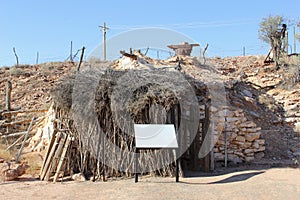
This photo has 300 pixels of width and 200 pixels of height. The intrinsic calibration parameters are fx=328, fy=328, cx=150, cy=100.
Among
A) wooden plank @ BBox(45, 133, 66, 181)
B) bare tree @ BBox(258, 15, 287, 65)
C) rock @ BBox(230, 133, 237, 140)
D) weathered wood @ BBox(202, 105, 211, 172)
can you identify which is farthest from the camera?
bare tree @ BBox(258, 15, 287, 65)

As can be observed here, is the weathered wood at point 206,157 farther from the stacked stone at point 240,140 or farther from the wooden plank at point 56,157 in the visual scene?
the wooden plank at point 56,157

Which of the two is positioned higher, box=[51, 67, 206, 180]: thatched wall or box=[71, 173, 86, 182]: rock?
box=[51, 67, 206, 180]: thatched wall

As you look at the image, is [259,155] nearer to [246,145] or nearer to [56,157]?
[246,145]

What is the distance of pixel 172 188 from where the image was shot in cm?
655

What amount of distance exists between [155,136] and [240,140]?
368cm

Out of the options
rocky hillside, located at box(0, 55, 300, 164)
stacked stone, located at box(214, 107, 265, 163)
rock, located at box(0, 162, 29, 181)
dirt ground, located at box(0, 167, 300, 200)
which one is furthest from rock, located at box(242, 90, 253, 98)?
rock, located at box(0, 162, 29, 181)

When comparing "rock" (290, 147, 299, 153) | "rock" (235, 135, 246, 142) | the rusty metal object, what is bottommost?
"rock" (290, 147, 299, 153)

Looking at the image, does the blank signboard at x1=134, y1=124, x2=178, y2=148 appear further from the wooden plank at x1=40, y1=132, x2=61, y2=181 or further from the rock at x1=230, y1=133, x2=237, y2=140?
the rock at x1=230, y1=133, x2=237, y2=140

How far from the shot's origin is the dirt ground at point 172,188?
607 centimetres

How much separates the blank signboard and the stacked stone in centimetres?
279

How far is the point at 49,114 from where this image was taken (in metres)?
11.0

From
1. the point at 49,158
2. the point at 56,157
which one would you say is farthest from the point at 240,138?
the point at 49,158

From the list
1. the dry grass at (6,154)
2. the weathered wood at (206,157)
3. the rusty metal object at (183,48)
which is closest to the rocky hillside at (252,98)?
the weathered wood at (206,157)

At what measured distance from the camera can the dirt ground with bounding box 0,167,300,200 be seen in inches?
239
